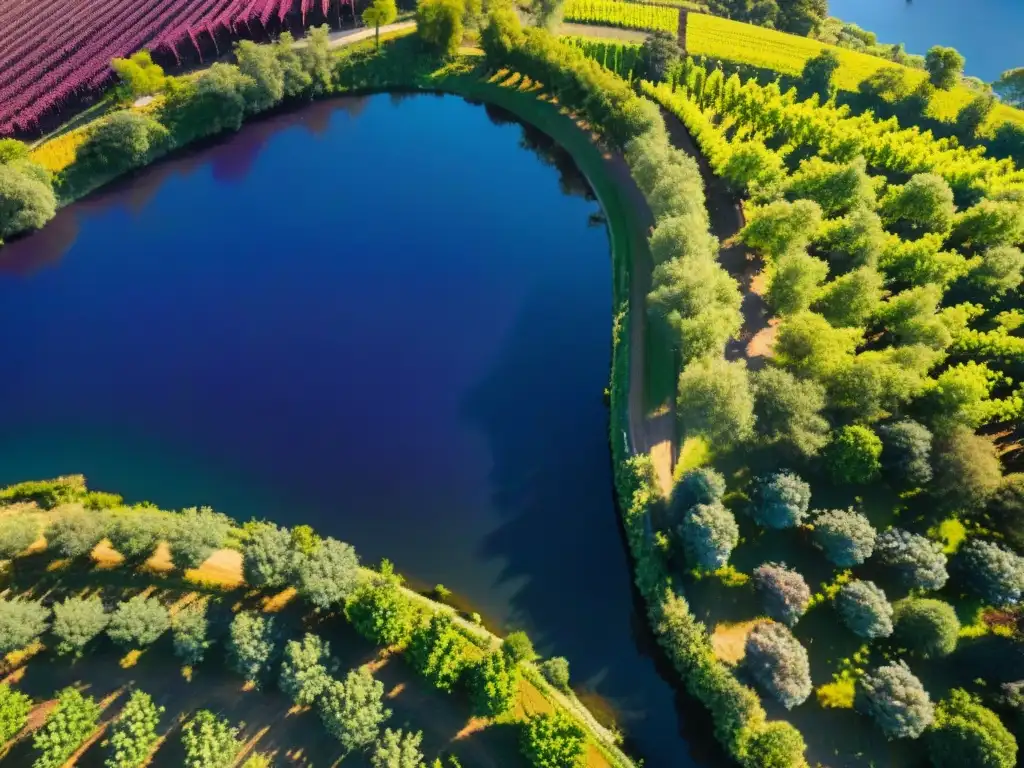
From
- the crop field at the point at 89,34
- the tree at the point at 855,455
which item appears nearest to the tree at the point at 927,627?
the tree at the point at 855,455

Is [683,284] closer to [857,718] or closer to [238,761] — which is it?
[857,718]

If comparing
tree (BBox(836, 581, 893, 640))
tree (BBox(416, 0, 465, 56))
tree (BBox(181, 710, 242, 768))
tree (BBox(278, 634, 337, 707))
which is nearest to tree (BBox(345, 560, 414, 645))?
tree (BBox(278, 634, 337, 707))

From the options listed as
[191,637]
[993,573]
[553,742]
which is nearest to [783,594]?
[993,573]

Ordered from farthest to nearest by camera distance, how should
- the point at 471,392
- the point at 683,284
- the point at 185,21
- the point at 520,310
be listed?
the point at 185,21
the point at 520,310
the point at 471,392
the point at 683,284

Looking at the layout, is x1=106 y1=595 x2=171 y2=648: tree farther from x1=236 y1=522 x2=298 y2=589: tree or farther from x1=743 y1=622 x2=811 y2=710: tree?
x1=743 y1=622 x2=811 y2=710: tree

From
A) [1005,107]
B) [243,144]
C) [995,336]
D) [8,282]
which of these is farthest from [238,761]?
[1005,107]

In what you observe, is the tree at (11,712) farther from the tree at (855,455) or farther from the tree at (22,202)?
the tree at (855,455)
